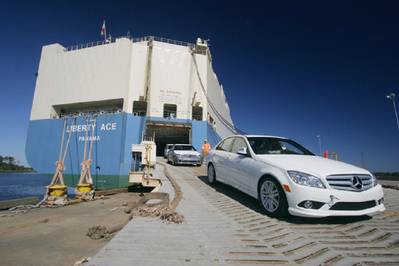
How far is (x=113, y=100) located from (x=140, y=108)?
2635 millimetres

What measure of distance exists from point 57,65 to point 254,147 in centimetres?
2637

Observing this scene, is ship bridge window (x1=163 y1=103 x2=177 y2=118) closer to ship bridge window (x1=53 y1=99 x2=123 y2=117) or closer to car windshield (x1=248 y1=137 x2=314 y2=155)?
ship bridge window (x1=53 y1=99 x2=123 y2=117)

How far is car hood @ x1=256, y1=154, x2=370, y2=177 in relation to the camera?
3.92 meters

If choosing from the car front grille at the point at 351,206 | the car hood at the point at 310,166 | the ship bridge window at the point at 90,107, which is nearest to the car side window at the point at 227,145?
the car hood at the point at 310,166

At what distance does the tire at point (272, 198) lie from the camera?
13.4 ft

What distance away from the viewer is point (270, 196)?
4.39m

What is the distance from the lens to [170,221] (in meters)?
3.86

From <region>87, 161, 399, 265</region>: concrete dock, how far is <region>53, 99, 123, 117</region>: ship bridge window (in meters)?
21.0

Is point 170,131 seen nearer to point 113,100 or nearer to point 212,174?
point 113,100

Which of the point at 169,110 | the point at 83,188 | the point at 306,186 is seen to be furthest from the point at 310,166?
the point at 169,110

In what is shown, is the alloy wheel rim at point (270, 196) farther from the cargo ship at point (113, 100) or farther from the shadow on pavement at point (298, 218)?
the cargo ship at point (113, 100)

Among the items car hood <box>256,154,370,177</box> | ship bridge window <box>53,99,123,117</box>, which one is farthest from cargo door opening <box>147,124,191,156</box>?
car hood <box>256,154,370,177</box>

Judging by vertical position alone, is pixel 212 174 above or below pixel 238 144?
below

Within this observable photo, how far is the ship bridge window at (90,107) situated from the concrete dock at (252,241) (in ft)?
68.9
